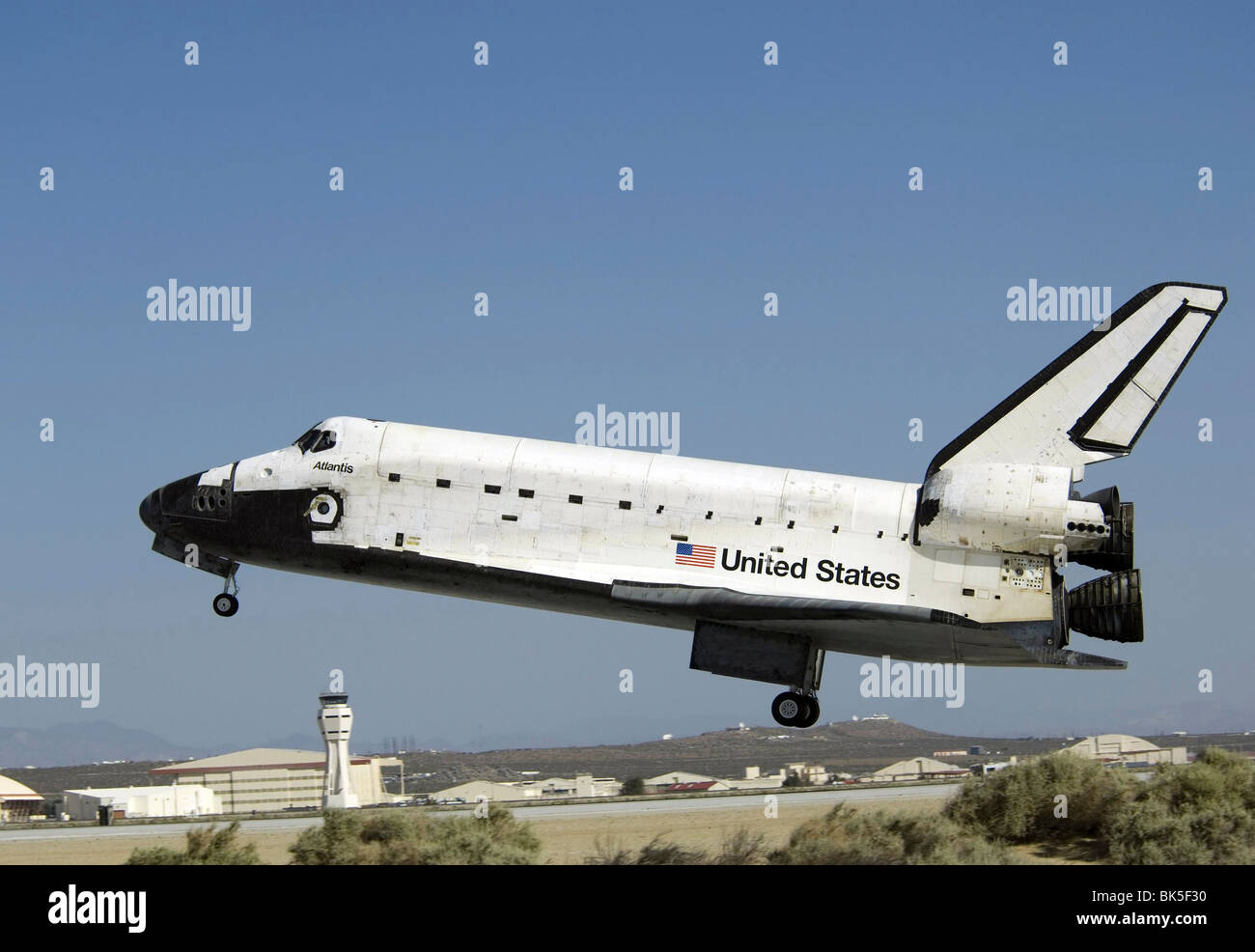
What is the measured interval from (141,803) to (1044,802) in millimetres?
36208

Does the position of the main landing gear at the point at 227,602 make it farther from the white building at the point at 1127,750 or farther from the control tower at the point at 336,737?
the white building at the point at 1127,750

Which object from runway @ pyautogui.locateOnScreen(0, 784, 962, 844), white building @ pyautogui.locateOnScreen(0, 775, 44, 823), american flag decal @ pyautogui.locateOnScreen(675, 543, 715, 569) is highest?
american flag decal @ pyautogui.locateOnScreen(675, 543, 715, 569)

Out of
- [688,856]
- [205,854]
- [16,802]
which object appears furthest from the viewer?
[16,802]

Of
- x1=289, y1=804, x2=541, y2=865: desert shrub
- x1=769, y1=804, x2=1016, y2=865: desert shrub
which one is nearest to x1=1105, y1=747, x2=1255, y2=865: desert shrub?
x1=769, y1=804, x2=1016, y2=865: desert shrub

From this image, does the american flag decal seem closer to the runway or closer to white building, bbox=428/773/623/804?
the runway

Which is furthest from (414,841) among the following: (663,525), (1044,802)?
(1044,802)

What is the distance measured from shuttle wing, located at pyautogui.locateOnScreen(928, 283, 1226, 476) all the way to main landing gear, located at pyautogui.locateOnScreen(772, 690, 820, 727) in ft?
12.2

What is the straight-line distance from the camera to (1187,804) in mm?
27031

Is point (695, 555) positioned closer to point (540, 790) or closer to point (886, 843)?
point (886, 843)

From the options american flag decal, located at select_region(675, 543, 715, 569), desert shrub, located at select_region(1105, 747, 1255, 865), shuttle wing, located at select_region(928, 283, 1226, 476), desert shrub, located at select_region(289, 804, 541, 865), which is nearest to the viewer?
american flag decal, located at select_region(675, 543, 715, 569)

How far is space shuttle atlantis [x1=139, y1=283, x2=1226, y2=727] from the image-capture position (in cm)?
1936

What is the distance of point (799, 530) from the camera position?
775 inches
